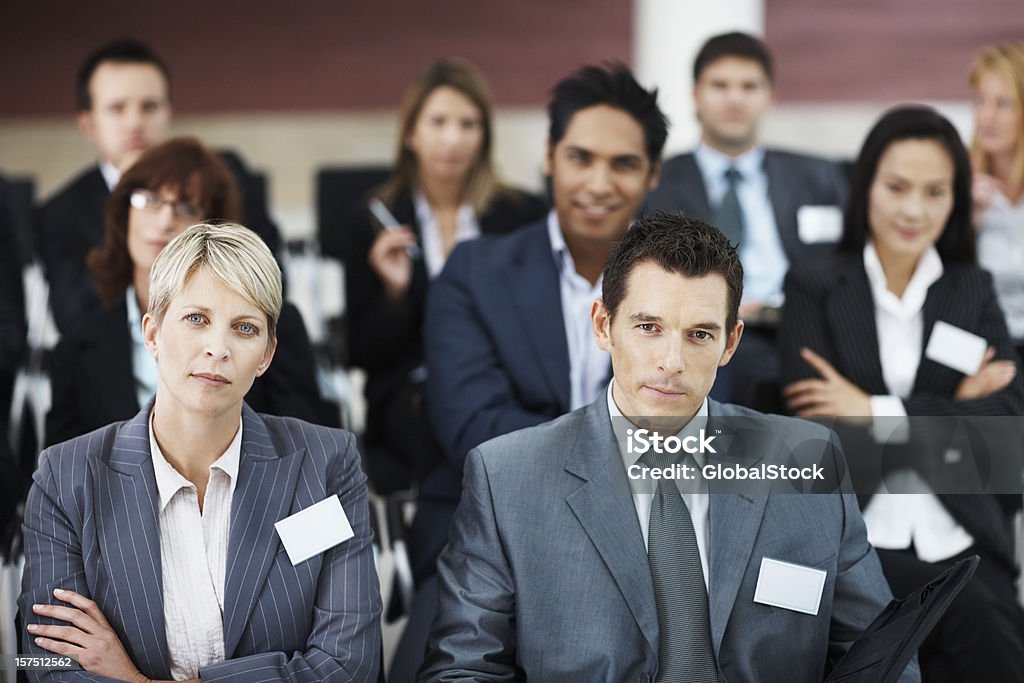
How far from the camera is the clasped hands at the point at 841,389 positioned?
2787mm

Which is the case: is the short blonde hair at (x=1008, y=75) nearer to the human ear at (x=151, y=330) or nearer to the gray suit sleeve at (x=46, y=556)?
the human ear at (x=151, y=330)

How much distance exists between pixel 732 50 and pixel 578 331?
74.7 inches

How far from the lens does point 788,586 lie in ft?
6.63

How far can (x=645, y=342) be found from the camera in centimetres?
201

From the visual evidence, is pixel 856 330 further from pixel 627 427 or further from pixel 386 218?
pixel 386 218

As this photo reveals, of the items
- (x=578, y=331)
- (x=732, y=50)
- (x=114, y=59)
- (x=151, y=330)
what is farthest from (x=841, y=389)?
(x=114, y=59)

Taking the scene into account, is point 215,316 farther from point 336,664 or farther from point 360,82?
point 360,82

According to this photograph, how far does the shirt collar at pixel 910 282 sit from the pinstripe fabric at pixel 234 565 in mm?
1520

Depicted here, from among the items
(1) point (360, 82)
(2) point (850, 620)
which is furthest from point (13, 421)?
(1) point (360, 82)

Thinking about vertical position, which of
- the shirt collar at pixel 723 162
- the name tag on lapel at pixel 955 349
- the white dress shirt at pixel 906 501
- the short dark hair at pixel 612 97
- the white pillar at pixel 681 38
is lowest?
the white dress shirt at pixel 906 501

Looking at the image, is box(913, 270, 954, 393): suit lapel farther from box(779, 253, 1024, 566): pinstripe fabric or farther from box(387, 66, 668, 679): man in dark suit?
box(387, 66, 668, 679): man in dark suit

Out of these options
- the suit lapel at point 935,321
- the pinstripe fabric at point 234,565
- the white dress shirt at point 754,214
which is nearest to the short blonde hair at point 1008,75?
the white dress shirt at point 754,214

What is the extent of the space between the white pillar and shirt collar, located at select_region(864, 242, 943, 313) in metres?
2.60

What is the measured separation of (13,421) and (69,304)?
35 centimetres
